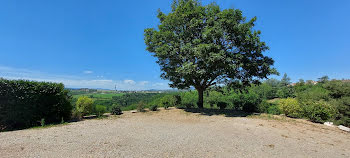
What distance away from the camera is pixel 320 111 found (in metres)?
7.39

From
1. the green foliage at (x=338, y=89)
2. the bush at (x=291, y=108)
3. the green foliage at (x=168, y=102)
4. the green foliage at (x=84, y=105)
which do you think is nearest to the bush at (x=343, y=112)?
the bush at (x=291, y=108)

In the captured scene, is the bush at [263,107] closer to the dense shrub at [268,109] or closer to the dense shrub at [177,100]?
the dense shrub at [268,109]

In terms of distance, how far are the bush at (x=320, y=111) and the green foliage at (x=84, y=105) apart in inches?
485

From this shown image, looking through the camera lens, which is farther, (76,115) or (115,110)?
(115,110)

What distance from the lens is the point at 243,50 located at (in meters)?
9.84

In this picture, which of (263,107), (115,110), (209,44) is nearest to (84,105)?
(115,110)

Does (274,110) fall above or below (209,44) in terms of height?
below

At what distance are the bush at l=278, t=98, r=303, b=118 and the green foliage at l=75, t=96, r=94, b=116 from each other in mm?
11974

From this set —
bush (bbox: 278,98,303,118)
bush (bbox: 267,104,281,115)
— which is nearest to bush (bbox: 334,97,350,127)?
bush (bbox: 278,98,303,118)

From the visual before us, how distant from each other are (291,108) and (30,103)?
13694 millimetres

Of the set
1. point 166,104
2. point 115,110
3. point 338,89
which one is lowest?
point 115,110

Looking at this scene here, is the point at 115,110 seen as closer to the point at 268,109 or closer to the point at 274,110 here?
the point at 268,109

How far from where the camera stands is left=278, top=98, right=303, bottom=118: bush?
8.33 metres

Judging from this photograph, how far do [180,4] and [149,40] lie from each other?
361 cm
